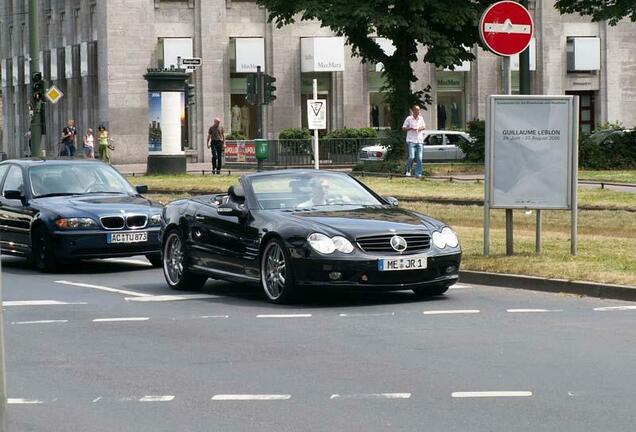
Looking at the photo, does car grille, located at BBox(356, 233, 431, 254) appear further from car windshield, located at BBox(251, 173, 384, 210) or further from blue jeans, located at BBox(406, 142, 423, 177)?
blue jeans, located at BBox(406, 142, 423, 177)

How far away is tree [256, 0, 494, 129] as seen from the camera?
140 ft

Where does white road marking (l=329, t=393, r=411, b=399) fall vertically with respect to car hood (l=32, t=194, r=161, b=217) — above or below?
below

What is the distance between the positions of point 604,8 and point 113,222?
85.2 ft

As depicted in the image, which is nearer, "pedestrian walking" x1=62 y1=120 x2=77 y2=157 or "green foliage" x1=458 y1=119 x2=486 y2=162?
"green foliage" x1=458 y1=119 x2=486 y2=162

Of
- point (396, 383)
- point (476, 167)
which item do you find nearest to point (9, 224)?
point (396, 383)

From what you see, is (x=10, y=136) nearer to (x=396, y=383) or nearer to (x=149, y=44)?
(x=149, y=44)

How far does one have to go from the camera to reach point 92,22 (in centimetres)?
6662

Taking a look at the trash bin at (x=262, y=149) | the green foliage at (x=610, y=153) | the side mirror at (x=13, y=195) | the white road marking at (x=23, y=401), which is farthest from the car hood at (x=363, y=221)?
the trash bin at (x=262, y=149)

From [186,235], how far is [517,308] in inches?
166

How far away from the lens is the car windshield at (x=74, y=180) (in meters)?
21.0

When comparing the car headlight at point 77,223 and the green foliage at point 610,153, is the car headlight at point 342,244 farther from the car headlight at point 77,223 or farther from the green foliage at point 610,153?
the green foliage at point 610,153

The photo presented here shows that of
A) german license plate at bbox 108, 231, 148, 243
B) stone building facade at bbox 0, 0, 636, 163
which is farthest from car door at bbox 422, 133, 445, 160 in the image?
german license plate at bbox 108, 231, 148, 243

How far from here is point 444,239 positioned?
50.8 feet

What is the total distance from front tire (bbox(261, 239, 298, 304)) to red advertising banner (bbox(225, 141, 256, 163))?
129 ft
